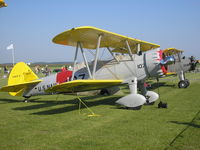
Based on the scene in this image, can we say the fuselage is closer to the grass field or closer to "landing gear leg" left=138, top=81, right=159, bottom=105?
"landing gear leg" left=138, top=81, right=159, bottom=105

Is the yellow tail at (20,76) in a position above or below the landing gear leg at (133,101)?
above

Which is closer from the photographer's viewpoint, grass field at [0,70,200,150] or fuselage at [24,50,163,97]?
grass field at [0,70,200,150]

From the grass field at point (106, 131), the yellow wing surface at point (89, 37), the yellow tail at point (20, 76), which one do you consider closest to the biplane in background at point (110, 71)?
the yellow wing surface at point (89, 37)

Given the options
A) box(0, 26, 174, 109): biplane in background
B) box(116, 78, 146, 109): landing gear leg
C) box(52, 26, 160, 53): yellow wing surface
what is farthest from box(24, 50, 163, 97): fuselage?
box(116, 78, 146, 109): landing gear leg

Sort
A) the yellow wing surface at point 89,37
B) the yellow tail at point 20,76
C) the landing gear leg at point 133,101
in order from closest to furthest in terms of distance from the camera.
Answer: the yellow wing surface at point 89,37 → the landing gear leg at point 133,101 → the yellow tail at point 20,76

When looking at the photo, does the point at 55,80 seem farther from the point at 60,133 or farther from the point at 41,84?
the point at 60,133

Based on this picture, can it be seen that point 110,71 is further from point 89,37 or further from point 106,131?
point 106,131

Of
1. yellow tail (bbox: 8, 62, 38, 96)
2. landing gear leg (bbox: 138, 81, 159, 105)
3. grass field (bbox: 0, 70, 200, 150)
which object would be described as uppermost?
yellow tail (bbox: 8, 62, 38, 96)

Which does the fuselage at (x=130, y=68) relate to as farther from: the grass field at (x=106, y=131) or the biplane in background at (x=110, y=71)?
the grass field at (x=106, y=131)

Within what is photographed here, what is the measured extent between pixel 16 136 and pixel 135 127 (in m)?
2.66

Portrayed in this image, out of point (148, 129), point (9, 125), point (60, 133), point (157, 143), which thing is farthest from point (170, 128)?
point (9, 125)

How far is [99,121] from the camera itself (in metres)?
5.84

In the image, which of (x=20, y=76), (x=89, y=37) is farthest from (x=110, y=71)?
(x=20, y=76)

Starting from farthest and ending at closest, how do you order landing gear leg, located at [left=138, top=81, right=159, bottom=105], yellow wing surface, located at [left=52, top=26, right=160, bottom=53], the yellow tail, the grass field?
the yellow tail < landing gear leg, located at [left=138, top=81, right=159, bottom=105] < yellow wing surface, located at [left=52, top=26, right=160, bottom=53] < the grass field
